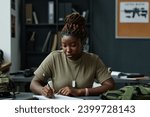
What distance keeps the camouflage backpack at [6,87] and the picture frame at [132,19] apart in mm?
3282

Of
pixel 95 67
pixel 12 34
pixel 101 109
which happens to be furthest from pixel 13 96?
pixel 12 34

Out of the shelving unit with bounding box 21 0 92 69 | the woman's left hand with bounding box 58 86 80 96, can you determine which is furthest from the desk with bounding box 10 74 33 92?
the woman's left hand with bounding box 58 86 80 96

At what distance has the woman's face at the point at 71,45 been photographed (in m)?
2.11

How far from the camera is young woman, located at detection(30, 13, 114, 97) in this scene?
83.4 inches

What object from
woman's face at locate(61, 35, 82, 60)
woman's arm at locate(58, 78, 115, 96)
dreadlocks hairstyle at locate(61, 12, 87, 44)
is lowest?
woman's arm at locate(58, 78, 115, 96)

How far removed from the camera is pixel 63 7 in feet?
16.0

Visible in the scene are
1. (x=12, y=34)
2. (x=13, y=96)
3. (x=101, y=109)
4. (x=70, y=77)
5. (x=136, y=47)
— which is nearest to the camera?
(x=101, y=109)

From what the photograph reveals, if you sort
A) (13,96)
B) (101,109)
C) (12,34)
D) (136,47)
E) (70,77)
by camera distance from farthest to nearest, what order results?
1. (136,47)
2. (12,34)
3. (70,77)
4. (13,96)
5. (101,109)

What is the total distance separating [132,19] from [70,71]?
2.96 m

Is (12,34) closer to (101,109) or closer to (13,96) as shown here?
(13,96)

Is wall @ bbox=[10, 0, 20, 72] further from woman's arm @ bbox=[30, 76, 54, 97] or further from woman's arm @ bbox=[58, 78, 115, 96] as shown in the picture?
woman's arm @ bbox=[58, 78, 115, 96]

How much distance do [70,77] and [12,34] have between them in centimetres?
267

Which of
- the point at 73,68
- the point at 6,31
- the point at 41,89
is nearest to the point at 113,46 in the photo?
the point at 6,31

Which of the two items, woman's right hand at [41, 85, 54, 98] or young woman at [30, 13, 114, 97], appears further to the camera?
young woman at [30, 13, 114, 97]
